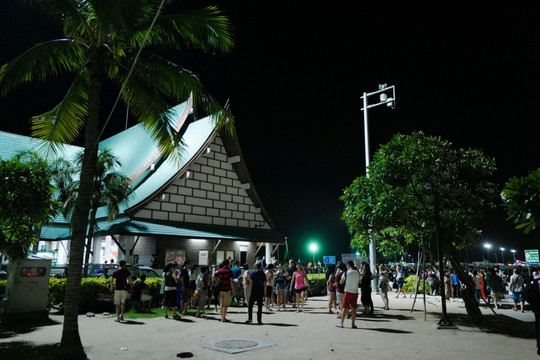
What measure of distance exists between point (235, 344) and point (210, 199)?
59.3ft

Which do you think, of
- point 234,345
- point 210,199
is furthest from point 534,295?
point 210,199

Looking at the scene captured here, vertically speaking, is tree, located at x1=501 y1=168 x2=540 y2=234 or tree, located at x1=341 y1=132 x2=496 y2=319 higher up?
tree, located at x1=341 y1=132 x2=496 y2=319

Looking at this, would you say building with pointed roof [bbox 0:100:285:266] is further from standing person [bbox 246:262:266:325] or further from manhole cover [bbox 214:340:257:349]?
manhole cover [bbox 214:340:257:349]

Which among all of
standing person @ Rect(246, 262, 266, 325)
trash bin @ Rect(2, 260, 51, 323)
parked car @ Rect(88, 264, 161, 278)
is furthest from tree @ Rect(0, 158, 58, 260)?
parked car @ Rect(88, 264, 161, 278)

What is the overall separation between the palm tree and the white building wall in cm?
1424

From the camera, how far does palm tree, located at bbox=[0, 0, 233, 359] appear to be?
7.77 m

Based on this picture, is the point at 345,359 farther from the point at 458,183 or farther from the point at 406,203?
the point at 458,183

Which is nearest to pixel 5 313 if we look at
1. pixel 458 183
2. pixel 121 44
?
pixel 121 44

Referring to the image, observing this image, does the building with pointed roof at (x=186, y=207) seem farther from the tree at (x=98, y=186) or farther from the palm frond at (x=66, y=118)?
the palm frond at (x=66, y=118)

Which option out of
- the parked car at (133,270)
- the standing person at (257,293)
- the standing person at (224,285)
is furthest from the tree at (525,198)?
Answer: the parked car at (133,270)

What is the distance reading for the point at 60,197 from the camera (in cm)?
2164

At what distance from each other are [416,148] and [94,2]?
10206mm

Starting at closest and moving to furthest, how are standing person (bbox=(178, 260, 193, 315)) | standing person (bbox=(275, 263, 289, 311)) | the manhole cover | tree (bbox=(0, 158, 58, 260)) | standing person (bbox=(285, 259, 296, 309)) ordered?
1. the manhole cover
2. tree (bbox=(0, 158, 58, 260))
3. standing person (bbox=(178, 260, 193, 315))
4. standing person (bbox=(275, 263, 289, 311))
5. standing person (bbox=(285, 259, 296, 309))

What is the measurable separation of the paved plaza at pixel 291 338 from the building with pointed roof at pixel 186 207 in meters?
10.3
